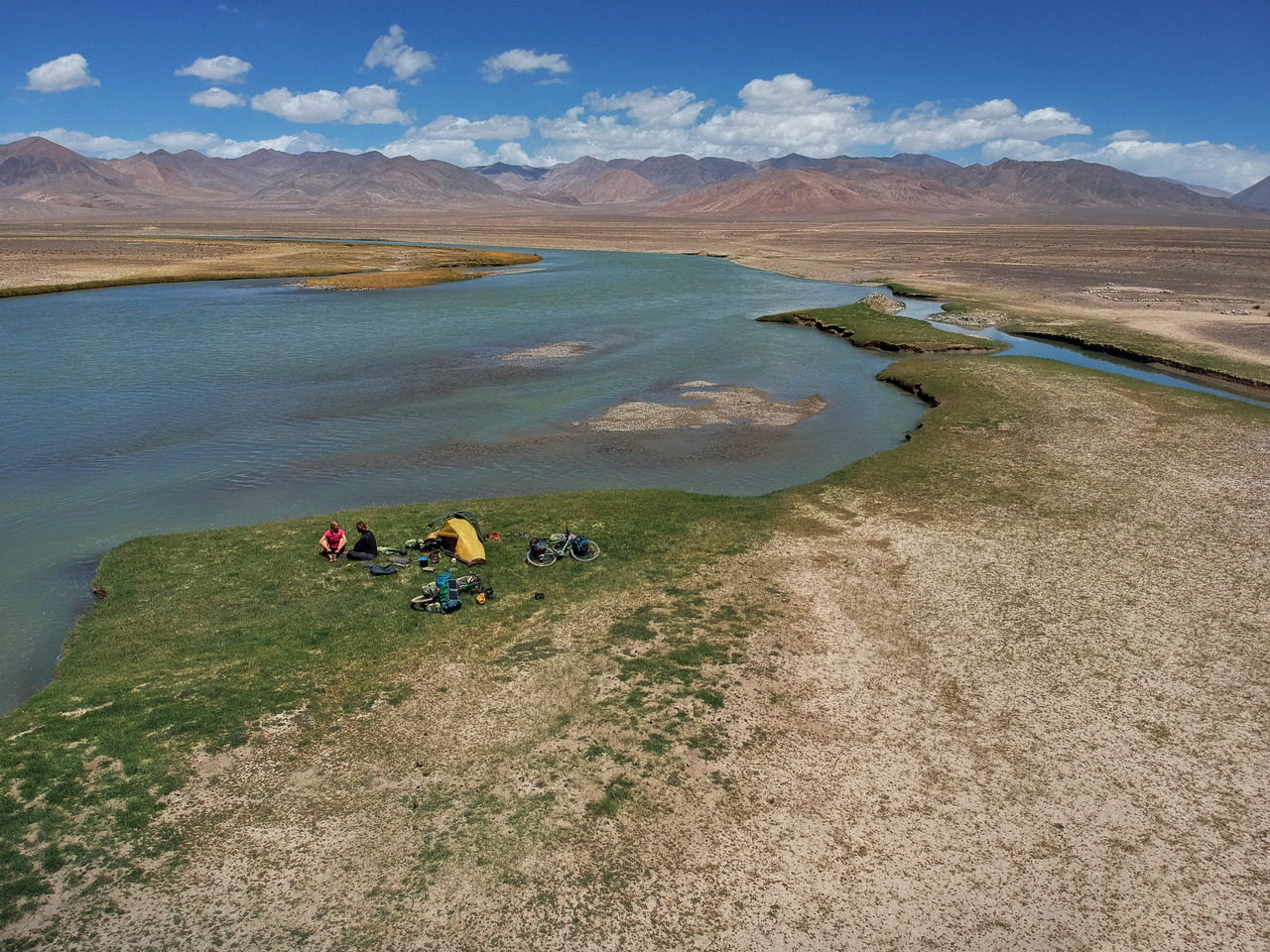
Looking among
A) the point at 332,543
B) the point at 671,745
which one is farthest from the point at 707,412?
the point at 671,745

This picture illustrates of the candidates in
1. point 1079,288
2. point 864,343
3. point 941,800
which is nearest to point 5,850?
point 941,800

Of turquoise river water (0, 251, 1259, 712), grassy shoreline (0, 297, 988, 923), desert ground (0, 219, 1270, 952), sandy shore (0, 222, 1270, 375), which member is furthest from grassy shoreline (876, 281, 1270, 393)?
grassy shoreline (0, 297, 988, 923)

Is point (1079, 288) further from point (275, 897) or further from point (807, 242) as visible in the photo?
point (275, 897)

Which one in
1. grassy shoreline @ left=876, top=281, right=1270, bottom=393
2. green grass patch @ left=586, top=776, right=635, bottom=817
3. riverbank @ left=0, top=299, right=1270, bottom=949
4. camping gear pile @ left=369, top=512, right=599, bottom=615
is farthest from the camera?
grassy shoreline @ left=876, top=281, right=1270, bottom=393

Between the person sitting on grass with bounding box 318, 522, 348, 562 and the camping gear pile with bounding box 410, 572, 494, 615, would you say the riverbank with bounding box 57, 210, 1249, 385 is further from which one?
the person sitting on grass with bounding box 318, 522, 348, 562

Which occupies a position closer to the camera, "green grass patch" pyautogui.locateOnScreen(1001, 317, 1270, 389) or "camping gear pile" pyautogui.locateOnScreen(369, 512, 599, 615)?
"camping gear pile" pyautogui.locateOnScreen(369, 512, 599, 615)

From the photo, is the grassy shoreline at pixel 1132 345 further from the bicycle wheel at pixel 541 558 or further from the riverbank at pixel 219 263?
the riverbank at pixel 219 263
